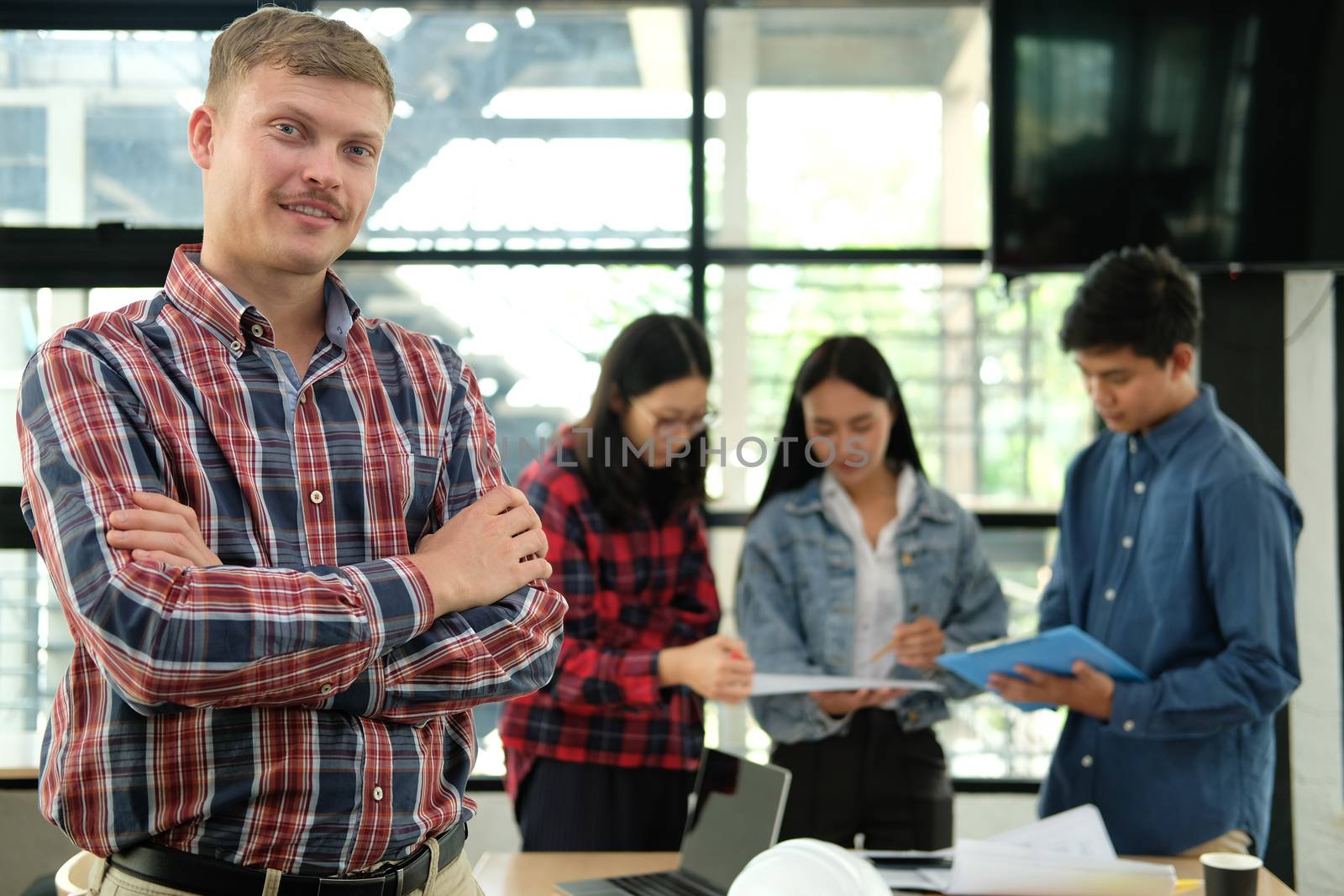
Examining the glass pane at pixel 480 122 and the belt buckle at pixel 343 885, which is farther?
the glass pane at pixel 480 122

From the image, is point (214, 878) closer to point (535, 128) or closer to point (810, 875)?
point (810, 875)

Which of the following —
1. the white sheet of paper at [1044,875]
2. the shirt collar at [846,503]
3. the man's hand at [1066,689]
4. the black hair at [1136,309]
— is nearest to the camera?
the white sheet of paper at [1044,875]

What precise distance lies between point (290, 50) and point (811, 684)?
1415mm

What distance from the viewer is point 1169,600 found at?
7.63 feet

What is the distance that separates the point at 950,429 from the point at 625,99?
1.32 m

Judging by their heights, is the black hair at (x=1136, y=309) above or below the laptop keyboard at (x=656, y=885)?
above

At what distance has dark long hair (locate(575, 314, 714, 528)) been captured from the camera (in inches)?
95.8

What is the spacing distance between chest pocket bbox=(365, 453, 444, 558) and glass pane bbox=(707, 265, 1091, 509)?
6.86 feet

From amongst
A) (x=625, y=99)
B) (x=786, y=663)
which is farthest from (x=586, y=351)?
(x=786, y=663)

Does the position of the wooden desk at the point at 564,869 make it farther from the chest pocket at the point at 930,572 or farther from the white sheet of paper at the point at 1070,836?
the chest pocket at the point at 930,572

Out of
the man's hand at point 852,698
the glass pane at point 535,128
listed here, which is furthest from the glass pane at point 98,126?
the man's hand at point 852,698

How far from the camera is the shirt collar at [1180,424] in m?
2.42

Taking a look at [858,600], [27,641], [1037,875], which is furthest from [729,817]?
[27,641]

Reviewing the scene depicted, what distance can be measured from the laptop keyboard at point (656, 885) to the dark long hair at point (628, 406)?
2.40 feet
